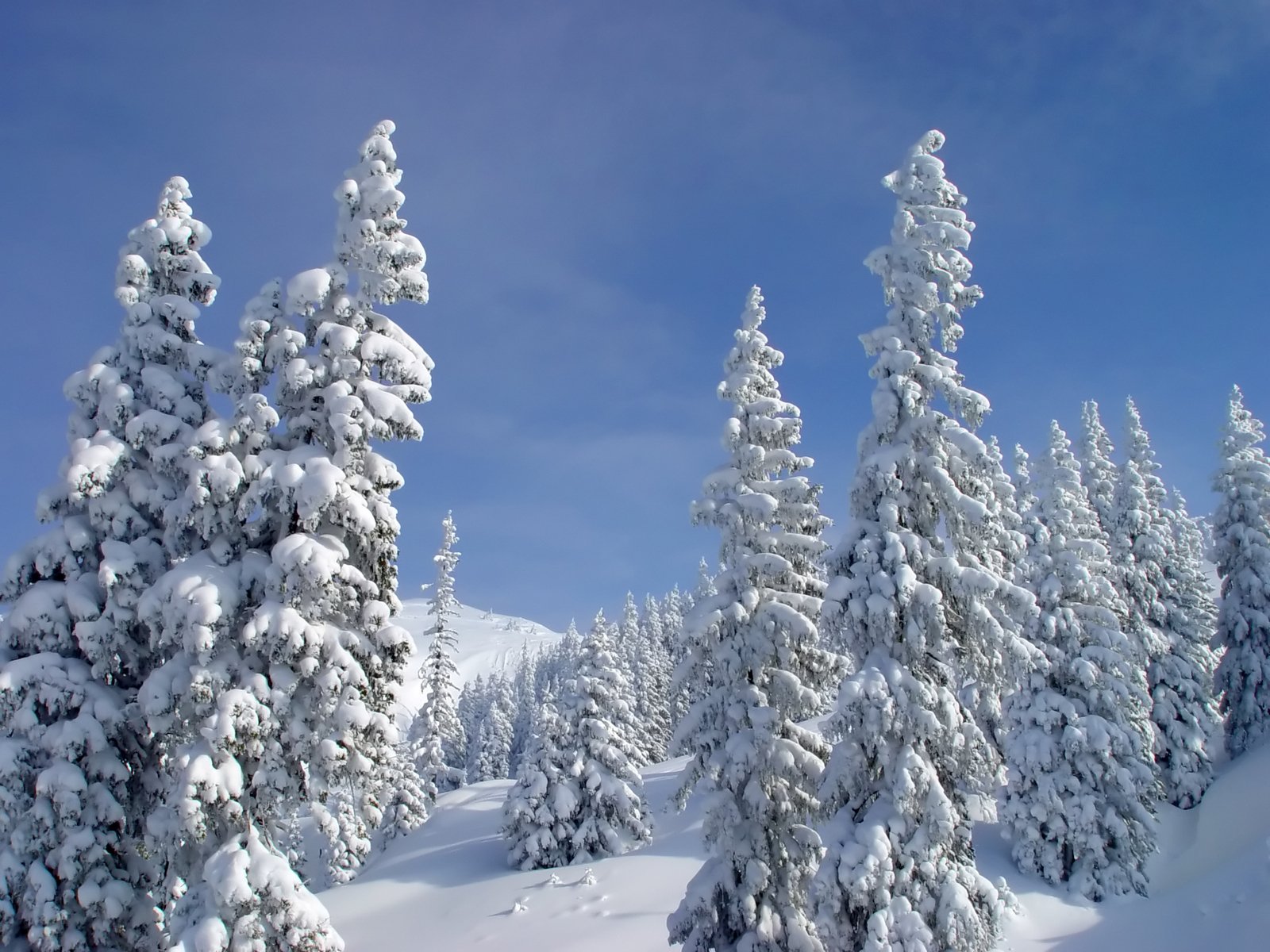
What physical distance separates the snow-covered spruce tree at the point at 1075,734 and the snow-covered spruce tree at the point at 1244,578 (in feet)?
34.4

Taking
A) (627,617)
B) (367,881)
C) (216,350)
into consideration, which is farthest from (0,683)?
(627,617)

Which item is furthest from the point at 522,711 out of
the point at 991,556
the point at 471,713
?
the point at 991,556

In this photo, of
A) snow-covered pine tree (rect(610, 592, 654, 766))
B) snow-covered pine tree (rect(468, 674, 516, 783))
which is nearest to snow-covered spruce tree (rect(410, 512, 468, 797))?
snow-covered pine tree (rect(610, 592, 654, 766))

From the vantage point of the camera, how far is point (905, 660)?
52.3 feet

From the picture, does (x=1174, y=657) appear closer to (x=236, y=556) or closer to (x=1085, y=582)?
(x=1085, y=582)

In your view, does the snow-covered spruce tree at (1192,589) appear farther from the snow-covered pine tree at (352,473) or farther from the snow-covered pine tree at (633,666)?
the snow-covered pine tree at (352,473)

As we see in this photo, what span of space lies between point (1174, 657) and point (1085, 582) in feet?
42.4

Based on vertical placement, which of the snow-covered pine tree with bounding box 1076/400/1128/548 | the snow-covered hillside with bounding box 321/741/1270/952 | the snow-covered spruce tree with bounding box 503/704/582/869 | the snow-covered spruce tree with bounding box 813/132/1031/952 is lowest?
the snow-covered hillside with bounding box 321/741/1270/952

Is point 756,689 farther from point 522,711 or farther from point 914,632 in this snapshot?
point 522,711

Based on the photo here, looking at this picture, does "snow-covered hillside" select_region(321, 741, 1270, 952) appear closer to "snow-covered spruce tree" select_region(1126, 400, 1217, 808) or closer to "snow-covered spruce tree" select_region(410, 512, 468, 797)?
"snow-covered spruce tree" select_region(1126, 400, 1217, 808)

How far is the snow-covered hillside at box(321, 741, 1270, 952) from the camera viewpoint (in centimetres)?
2430

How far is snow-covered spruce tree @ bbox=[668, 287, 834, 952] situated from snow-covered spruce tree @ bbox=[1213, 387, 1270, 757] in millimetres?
30359

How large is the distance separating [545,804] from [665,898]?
793cm

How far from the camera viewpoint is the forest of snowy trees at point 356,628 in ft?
44.1
